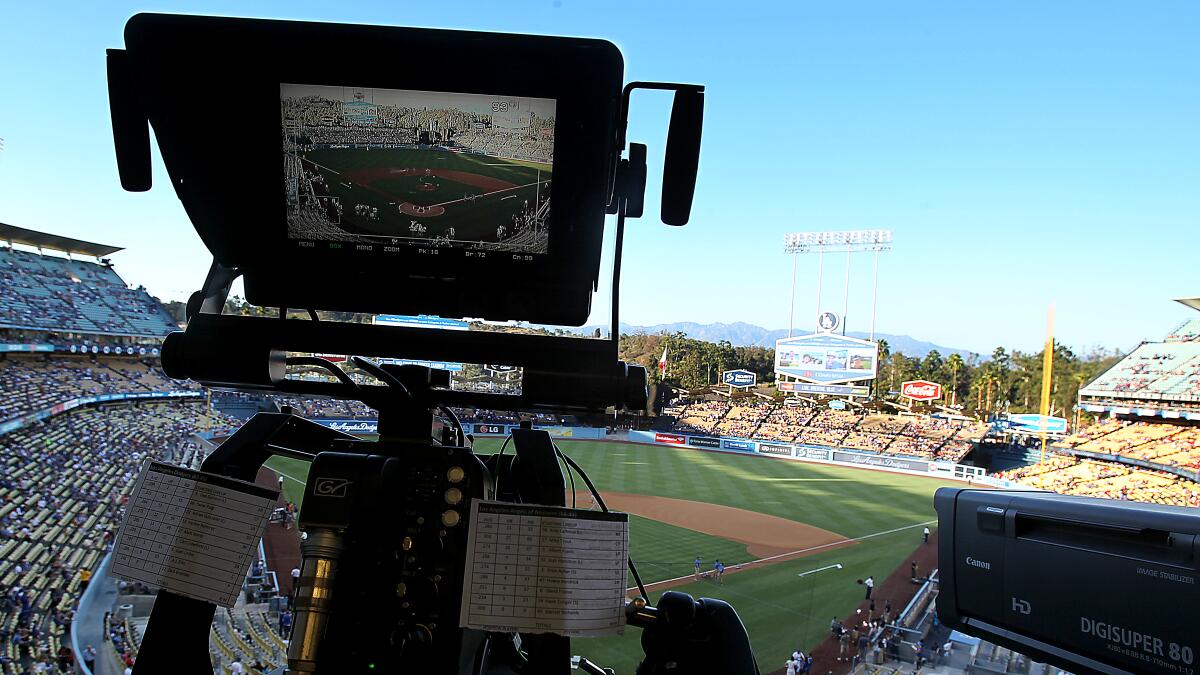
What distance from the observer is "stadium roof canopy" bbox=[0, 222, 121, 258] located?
16219 millimetres

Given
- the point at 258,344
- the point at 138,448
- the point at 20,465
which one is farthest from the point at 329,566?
the point at 138,448

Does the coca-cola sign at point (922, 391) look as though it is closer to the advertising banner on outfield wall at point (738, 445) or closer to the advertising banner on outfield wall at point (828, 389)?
the advertising banner on outfield wall at point (828, 389)

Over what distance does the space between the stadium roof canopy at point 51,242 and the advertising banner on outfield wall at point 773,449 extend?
73.6ft

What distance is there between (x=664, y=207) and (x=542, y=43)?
26 cm

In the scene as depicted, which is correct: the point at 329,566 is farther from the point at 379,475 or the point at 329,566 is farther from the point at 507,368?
the point at 507,368

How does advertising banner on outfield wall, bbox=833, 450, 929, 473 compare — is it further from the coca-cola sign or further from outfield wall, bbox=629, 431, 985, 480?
the coca-cola sign

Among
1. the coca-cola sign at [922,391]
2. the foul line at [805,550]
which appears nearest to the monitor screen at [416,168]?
the foul line at [805,550]

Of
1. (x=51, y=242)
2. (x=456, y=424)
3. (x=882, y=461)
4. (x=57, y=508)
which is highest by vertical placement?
(x=51, y=242)

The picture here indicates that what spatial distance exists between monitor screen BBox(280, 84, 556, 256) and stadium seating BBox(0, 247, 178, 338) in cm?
1719

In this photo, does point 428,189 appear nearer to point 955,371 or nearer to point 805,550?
point 805,550

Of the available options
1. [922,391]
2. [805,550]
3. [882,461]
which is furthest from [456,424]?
[922,391]

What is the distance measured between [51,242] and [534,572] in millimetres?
22851

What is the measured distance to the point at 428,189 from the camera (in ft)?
2.89

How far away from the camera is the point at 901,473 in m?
21.8
